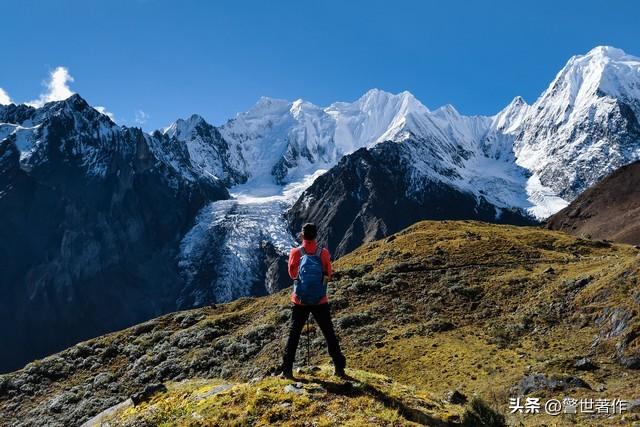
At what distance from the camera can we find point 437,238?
2137 inches

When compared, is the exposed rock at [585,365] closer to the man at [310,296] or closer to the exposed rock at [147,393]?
the man at [310,296]

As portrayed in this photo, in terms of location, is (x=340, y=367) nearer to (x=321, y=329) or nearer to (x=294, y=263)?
(x=321, y=329)

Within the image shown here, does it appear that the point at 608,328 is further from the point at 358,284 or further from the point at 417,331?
the point at 358,284

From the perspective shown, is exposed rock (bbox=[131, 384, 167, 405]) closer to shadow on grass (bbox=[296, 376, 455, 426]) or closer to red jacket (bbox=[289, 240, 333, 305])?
shadow on grass (bbox=[296, 376, 455, 426])

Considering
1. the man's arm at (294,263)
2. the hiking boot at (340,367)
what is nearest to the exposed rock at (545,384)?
the hiking boot at (340,367)

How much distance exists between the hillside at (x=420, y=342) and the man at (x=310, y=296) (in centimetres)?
86

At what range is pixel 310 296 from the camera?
16.9 metres

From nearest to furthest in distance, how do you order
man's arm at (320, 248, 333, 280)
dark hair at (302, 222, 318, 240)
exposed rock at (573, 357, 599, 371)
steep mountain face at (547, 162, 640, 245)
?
man's arm at (320, 248, 333, 280)
dark hair at (302, 222, 318, 240)
exposed rock at (573, 357, 599, 371)
steep mountain face at (547, 162, 640, 245)

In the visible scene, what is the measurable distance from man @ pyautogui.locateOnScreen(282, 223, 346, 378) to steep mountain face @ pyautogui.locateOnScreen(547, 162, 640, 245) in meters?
140

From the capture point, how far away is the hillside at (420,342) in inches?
772

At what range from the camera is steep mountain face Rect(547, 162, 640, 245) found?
14712 cm

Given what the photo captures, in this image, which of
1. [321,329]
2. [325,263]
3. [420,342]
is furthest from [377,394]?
[420,342]

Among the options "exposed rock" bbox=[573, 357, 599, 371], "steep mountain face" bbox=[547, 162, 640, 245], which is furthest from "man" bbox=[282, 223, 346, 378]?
"steep mountain face" bbox=[547, 162, 640, 245]

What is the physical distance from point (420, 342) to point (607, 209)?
15245 centimetres
